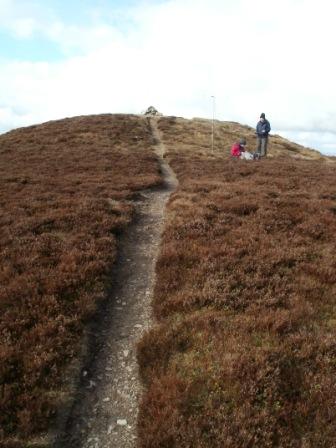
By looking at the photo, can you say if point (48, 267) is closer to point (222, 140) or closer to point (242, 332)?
point (242, 332)

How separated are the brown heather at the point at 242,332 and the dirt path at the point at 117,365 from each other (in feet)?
1.11

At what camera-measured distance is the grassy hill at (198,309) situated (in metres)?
5.47

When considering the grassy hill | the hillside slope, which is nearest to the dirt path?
the grassy hill

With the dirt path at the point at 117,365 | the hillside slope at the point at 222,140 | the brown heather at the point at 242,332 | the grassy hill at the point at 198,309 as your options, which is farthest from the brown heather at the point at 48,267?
the hillside slope at the point at 222,140

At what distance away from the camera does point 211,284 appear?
8805mm

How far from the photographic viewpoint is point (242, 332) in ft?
23.3

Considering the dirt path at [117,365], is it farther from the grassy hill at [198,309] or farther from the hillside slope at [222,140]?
the hillside slope at [222,140]

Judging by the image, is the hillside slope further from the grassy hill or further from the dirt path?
the dirt path

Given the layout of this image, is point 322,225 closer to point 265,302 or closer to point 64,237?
point 265,302

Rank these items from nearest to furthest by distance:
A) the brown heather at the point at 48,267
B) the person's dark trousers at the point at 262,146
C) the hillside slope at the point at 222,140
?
the brown heather at the point at 48,267
the person's dark trousers at the point at 262,146
the hillside slope at the point at 222,140

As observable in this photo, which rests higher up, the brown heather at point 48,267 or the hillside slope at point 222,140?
the hillside slope at point 222,140

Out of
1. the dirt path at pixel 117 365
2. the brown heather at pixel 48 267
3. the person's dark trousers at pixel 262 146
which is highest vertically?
the person's dark trousers at pixel 262 146

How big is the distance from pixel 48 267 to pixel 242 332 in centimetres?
501

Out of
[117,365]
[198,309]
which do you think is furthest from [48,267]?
Answer: [198,309]
